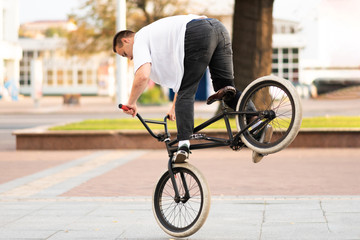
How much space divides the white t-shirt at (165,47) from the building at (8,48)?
160 ft

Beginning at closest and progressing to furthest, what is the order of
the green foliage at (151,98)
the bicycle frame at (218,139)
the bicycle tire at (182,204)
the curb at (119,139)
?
1. the bicycle frame at (218,139)
2. the bicycle tire at (182,204)
3. the curb at (119,139)
4. the green foliage at (151,98)

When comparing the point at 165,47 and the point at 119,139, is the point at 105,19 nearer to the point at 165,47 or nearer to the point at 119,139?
the point at 119,139

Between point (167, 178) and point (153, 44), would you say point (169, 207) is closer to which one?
point (167, 178)

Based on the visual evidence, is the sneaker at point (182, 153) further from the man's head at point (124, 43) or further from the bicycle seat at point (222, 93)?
the man's head at point (124, 43)

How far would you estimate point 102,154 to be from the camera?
13758 millimetres

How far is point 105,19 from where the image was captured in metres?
41.6

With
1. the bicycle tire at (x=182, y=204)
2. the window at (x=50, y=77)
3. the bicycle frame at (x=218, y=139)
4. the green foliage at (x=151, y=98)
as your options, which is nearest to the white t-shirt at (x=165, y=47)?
the bicycle frame at (x=218, y=139)

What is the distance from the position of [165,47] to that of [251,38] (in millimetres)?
10369

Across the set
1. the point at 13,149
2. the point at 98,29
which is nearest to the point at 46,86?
the point at 98,29

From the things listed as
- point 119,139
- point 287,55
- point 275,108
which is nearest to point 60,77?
point 287,55

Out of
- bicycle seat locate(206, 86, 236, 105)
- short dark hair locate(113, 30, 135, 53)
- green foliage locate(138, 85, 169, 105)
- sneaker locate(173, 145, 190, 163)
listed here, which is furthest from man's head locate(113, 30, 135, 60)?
green foliage locate(138, 85, 169, 105)

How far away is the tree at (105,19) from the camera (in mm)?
40375

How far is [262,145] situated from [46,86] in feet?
214

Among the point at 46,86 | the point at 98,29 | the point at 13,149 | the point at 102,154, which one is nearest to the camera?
the point at 102,154
